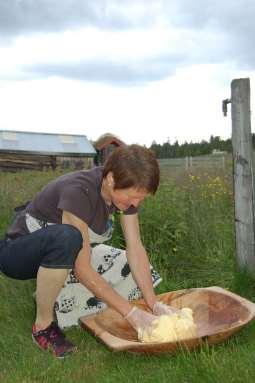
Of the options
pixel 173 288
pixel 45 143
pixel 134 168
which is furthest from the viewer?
pixel 45 143

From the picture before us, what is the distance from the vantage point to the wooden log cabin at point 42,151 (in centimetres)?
2166

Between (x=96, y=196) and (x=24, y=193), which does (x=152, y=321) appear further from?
(x=24, y=193)

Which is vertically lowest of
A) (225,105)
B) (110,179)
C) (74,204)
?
(74,204)

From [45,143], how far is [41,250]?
2208 centimetres

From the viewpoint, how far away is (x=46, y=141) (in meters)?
25.3

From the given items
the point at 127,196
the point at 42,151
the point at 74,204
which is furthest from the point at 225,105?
the point at 42,151

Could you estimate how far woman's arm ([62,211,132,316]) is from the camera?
10.1ft

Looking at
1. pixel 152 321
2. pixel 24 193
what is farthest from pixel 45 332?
pixel 24 193

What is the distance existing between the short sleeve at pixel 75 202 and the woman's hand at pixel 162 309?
69cm

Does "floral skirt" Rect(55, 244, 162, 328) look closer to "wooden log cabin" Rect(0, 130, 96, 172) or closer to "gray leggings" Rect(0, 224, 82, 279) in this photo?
"gray leggings" Rect(0, 224, 82, 279)

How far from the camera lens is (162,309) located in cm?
332

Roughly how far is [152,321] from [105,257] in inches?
31.1

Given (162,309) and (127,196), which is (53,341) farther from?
(127,196)

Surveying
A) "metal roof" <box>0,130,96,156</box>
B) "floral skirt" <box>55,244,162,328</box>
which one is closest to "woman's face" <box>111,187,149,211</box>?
"floral skirt" <box>55,244,162,328</box>
